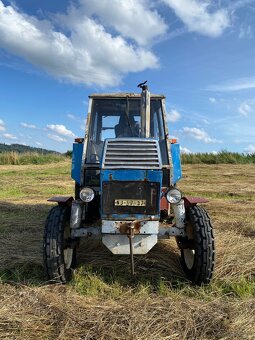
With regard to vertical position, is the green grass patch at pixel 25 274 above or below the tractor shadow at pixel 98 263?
below

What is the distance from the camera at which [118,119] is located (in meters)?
5.73

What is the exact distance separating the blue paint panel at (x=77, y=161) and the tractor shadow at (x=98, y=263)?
107 centimetres

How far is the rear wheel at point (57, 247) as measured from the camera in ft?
14.0

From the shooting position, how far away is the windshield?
561cm

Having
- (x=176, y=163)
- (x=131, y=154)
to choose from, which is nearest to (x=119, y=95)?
(x=176, y=163)

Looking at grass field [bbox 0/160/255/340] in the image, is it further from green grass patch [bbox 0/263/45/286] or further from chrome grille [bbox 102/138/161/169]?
chrome grille [bbox 102/138/161/169]

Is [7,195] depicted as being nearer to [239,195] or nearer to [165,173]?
[239,195]

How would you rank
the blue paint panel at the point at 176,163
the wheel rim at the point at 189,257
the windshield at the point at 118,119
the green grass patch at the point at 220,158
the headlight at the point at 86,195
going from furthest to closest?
the green grass patch at the point at 220,158 < the windshield at the point at 118,119 < the blue paint panel at the point at 176,163 < the wheel rim at the point at 189,257 < the headlight at the point at 86,195

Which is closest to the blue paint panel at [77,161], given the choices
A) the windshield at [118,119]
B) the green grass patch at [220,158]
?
the windshield at [118,119]

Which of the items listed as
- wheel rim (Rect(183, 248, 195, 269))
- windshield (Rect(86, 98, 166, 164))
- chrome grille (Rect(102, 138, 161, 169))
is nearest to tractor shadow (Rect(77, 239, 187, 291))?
wheel rim (Rect(183, 248, 195, 269))

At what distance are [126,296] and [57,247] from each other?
90 centimetres

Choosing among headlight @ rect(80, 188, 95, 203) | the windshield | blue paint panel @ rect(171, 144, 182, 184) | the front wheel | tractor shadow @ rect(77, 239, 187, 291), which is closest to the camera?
the front wheel

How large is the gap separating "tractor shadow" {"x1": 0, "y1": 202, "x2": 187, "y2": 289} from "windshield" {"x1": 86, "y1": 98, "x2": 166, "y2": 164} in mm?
1497

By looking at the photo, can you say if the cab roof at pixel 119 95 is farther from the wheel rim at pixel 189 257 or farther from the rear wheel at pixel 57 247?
the wheel rim at pixel 189 257
